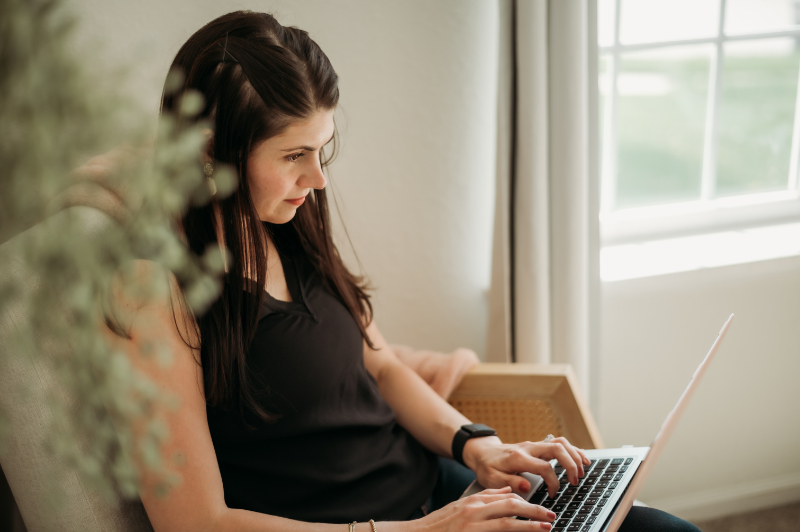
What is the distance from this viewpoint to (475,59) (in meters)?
1.63

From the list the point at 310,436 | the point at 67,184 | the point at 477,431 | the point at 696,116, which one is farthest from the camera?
the point at 696,116

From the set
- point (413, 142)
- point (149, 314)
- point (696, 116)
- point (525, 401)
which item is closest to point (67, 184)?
point (149, 314)

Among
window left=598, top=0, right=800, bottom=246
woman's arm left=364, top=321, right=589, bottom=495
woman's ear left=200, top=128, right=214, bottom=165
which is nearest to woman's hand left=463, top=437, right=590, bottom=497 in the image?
woman's arm left=364, top=321, right=589, bottom=495

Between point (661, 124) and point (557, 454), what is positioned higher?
point (661, 124)

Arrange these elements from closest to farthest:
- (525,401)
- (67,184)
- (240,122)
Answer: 1. (67,184)
2. (240,122)
3. (525,401)

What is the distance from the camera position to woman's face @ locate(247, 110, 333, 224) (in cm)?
95

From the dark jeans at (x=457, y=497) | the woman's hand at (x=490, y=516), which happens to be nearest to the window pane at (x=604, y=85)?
the dark jeans at (x=457, y=497)

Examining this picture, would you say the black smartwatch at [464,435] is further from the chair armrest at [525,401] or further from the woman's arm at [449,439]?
the chair armrest at [525,401]

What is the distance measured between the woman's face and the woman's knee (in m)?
0.76

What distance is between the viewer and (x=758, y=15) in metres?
1.99

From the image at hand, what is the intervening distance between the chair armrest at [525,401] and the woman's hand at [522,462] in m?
0.22

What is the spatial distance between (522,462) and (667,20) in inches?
61.7

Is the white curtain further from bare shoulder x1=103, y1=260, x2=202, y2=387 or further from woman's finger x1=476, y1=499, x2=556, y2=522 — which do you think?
bare shoulder x1=103, y1=260, x2=202, y2=387

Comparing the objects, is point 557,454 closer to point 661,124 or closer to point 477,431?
point 477,431
